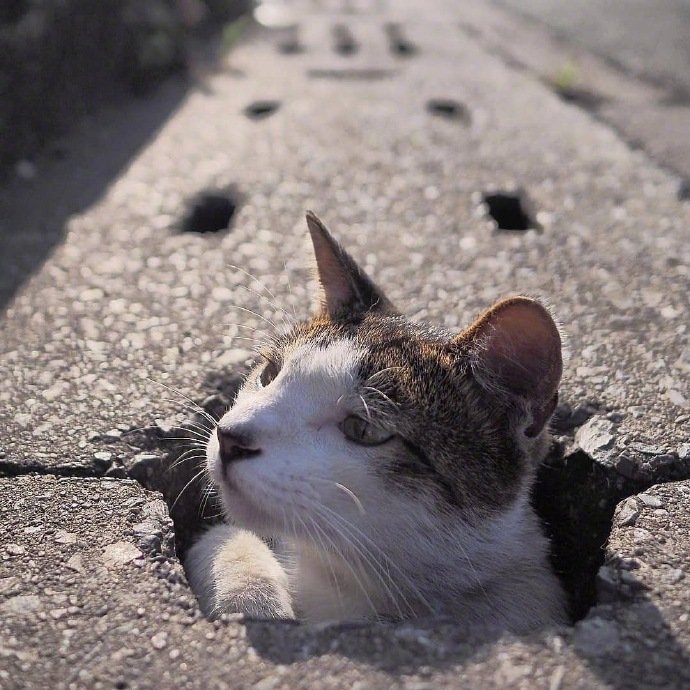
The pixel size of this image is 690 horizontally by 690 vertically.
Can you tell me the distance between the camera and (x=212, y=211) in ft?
12.6

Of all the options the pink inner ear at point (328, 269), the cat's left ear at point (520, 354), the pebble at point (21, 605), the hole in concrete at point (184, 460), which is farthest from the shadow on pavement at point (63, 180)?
the cat's left ear at point (520, 354)

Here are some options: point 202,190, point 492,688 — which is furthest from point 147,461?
point 202,190

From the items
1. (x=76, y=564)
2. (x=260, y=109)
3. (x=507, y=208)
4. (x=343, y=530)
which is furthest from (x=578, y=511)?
(x=260, y=109)

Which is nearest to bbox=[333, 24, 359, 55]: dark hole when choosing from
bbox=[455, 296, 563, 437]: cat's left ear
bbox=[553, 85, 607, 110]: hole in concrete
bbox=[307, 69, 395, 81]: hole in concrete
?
bbox=[307, 69, 395, 81]: hole in concrete

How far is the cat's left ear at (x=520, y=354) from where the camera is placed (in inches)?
75.8

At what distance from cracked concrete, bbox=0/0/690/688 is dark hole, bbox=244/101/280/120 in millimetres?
81

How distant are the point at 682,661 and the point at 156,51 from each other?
5.03m

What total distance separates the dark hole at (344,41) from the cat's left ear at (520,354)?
508 cm

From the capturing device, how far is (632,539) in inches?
75.9

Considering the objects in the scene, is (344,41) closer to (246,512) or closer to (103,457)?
(103,457)

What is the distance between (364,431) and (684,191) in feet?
8.76

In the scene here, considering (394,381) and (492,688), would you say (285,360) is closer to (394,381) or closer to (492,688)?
(394,381)

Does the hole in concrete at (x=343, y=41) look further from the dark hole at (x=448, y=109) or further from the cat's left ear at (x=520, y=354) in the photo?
the cat's left ear at (x=520, y=354)

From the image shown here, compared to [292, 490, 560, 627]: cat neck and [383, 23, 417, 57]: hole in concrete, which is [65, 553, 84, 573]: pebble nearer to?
[292, 490, 560, 627]: cat neck
